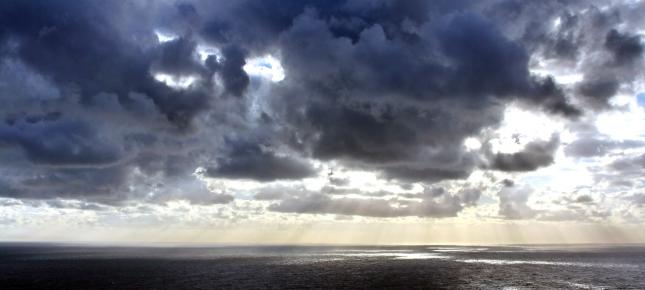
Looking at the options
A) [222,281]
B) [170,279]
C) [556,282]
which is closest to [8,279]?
[170,279]

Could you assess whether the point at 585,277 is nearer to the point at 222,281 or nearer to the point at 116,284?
the point at 222,281

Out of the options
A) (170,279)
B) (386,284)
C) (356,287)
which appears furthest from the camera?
(170,279)

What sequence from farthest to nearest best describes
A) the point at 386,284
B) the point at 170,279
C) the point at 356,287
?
the point at 170,279 < the point at 386,284 < the point at 356,287

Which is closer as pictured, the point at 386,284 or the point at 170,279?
the point at 386,284

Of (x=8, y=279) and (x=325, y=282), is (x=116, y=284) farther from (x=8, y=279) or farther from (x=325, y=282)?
(x=325, y=282)

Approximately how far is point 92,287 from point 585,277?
373ft

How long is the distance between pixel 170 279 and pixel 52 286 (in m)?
25.6

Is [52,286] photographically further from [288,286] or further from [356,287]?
[356,287]

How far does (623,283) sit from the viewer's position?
10975cm

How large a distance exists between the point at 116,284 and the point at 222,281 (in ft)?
73.9

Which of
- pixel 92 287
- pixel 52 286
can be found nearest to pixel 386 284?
→ pixel 92 287

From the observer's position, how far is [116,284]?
4306 inches

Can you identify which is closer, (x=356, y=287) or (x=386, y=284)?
(x=356, y=287)

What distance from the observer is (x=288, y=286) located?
102 m
